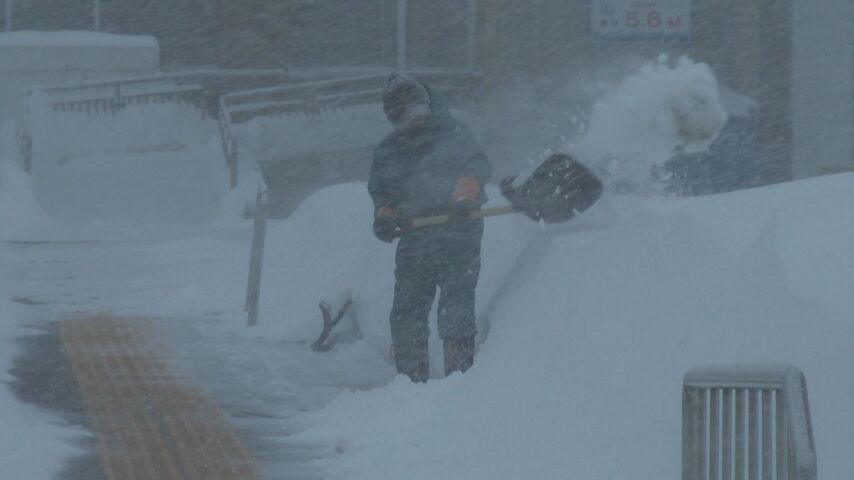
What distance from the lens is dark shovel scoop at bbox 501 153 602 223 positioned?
6.60 metres

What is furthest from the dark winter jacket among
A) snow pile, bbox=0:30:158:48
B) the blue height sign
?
snow pile, bbox=0:30:158:48

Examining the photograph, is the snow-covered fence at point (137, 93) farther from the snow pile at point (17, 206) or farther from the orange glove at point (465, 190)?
the orange glove at point (465, 190)

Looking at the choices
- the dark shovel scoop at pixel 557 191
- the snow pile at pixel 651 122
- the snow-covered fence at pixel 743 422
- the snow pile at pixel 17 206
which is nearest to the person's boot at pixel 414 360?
the dark shovel scoop at pixel 557 191

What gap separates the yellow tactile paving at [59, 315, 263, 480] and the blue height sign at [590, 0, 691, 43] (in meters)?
12.4

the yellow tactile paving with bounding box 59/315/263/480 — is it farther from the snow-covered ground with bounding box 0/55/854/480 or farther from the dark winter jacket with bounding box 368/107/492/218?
the dark winter jacket with bounding box 368/107/492/218

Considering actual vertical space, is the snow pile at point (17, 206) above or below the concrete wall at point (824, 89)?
below

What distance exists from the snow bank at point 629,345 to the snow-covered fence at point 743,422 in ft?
0.83

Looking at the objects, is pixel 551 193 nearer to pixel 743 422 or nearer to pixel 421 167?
pixel 421 167

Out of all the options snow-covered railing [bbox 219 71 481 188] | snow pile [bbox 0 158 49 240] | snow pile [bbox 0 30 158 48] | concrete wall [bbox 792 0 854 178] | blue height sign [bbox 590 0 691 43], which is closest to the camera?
snow pile [bbox 0 158 49 240]

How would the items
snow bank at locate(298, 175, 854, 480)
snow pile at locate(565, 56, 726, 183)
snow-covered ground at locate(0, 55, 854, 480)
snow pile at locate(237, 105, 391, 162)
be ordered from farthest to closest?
snow pile at locate(237, 105, 391, 162) → snow pile at locate(565, 56, 726, 183) → snow-covered ground at locate(0, 55, 854, 480) → snow bank at locate(298, 175, 854, 480)

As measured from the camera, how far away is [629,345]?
17.5ft

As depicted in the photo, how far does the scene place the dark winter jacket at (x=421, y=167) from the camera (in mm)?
7066

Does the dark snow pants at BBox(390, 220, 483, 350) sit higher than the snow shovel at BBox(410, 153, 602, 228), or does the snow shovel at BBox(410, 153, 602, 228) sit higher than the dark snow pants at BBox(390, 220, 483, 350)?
the snow shovel at BBox(410, 153, 602, 228)

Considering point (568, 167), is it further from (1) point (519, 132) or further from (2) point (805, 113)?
(1) point (519, 132)
